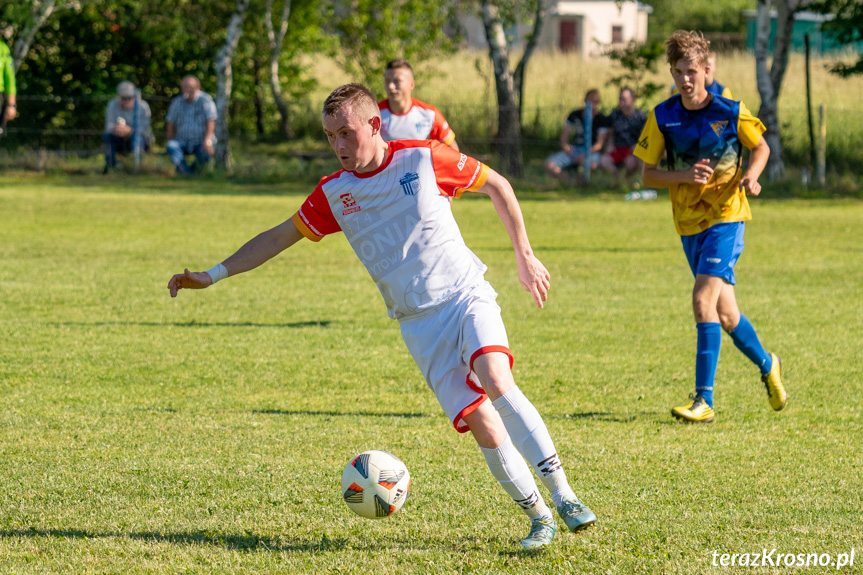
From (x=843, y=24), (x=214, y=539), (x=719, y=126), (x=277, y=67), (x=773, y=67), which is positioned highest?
(x=843, y=24)

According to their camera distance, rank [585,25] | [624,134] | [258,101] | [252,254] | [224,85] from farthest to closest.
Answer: [585,25] → [258,101] → [224,85] → [624,134] → [252,254]

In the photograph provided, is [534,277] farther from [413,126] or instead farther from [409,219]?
[413,126]

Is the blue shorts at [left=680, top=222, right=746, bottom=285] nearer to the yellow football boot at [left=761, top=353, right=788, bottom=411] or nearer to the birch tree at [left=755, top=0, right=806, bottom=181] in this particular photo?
the yellow football boot at [left=761, top=353, right=788, bottom=411]

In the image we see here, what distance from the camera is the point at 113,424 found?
5.49 metres

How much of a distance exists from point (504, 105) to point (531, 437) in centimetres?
1893

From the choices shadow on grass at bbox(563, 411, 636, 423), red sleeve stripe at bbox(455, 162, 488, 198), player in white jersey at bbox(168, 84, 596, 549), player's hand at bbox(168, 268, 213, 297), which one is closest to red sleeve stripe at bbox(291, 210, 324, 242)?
player in white jersey at bbox(168, 84, 596, 549)

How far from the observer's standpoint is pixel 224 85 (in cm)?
2245

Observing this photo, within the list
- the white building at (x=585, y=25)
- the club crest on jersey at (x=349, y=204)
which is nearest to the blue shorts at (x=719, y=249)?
the club crest on jersey at (x=349, y=204)

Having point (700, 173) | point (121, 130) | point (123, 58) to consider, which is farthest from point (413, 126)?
point (123, 58)

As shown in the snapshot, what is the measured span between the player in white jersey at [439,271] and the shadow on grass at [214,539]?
70 cm

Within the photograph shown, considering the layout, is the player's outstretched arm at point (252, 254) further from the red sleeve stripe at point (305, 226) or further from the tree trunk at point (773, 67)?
the tree trunk at point (773, 67)

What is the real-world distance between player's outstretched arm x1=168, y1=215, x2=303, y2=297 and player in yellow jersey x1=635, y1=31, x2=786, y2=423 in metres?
2.68

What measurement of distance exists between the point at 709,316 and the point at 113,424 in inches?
137

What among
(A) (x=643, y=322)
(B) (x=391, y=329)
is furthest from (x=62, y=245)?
(A) (x=643, y=322)
